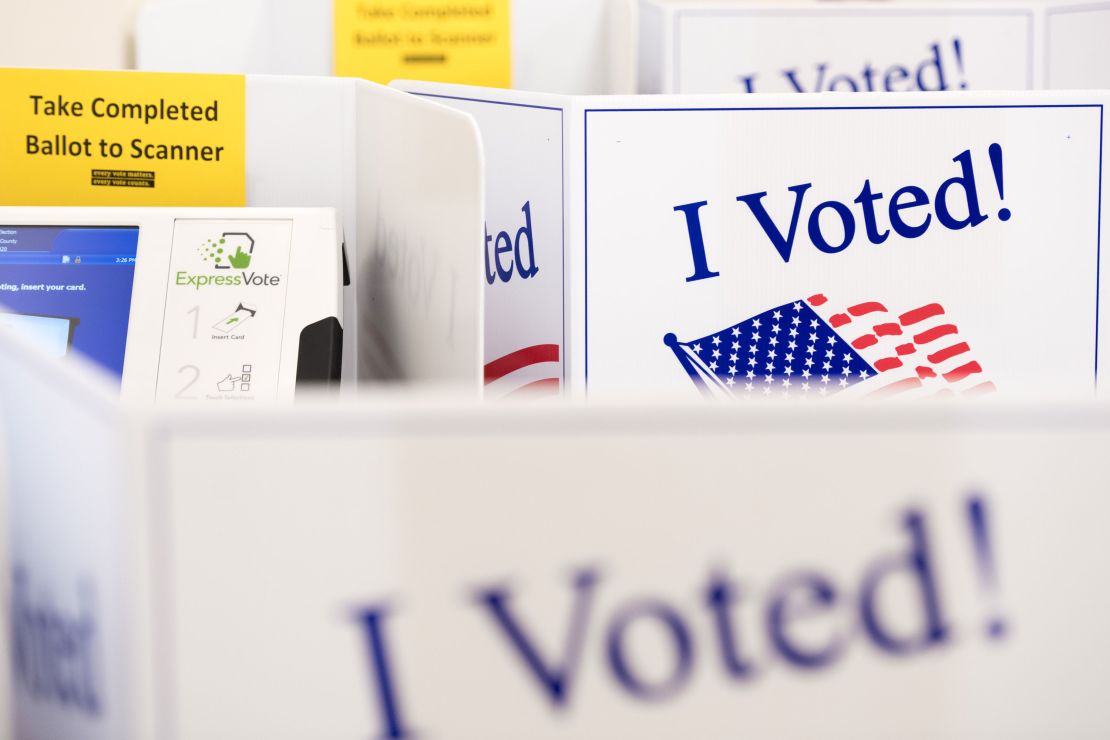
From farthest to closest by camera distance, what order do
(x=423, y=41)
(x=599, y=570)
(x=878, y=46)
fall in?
(x=878, y=46)
(x=423, y=41)
(x=599, y=570)

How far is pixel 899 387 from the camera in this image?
1.31 meters

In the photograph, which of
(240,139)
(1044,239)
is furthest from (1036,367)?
(240,139)

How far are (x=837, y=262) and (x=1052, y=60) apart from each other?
1455mm

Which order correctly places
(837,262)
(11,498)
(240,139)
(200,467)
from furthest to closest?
1. (240,139)
2. (837,262)
3. (11,498)
4. (200,467)

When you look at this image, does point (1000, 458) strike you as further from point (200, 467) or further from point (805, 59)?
point (805, 59)

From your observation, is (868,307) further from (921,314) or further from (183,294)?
(183,294)

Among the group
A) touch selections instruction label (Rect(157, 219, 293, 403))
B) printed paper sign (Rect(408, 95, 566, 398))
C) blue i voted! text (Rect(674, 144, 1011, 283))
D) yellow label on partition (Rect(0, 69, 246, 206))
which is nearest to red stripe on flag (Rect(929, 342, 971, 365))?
blue i voted! text (Rect(674, 144, 1011, 283))

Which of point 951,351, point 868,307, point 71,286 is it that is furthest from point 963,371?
point 71,286

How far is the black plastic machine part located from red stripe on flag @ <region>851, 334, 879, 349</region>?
1.91 feet

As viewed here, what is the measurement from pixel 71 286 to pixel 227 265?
162mm

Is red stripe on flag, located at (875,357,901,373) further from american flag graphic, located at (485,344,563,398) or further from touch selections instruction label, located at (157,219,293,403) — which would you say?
touch selections instruction label, located at (157,219,293,403)

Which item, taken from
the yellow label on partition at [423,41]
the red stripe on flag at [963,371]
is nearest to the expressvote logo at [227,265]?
the red stripe on flag at [963,371]

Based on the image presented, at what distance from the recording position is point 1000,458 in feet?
1.65

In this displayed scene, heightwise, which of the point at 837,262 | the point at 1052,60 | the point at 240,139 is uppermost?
the point at 1052,60
